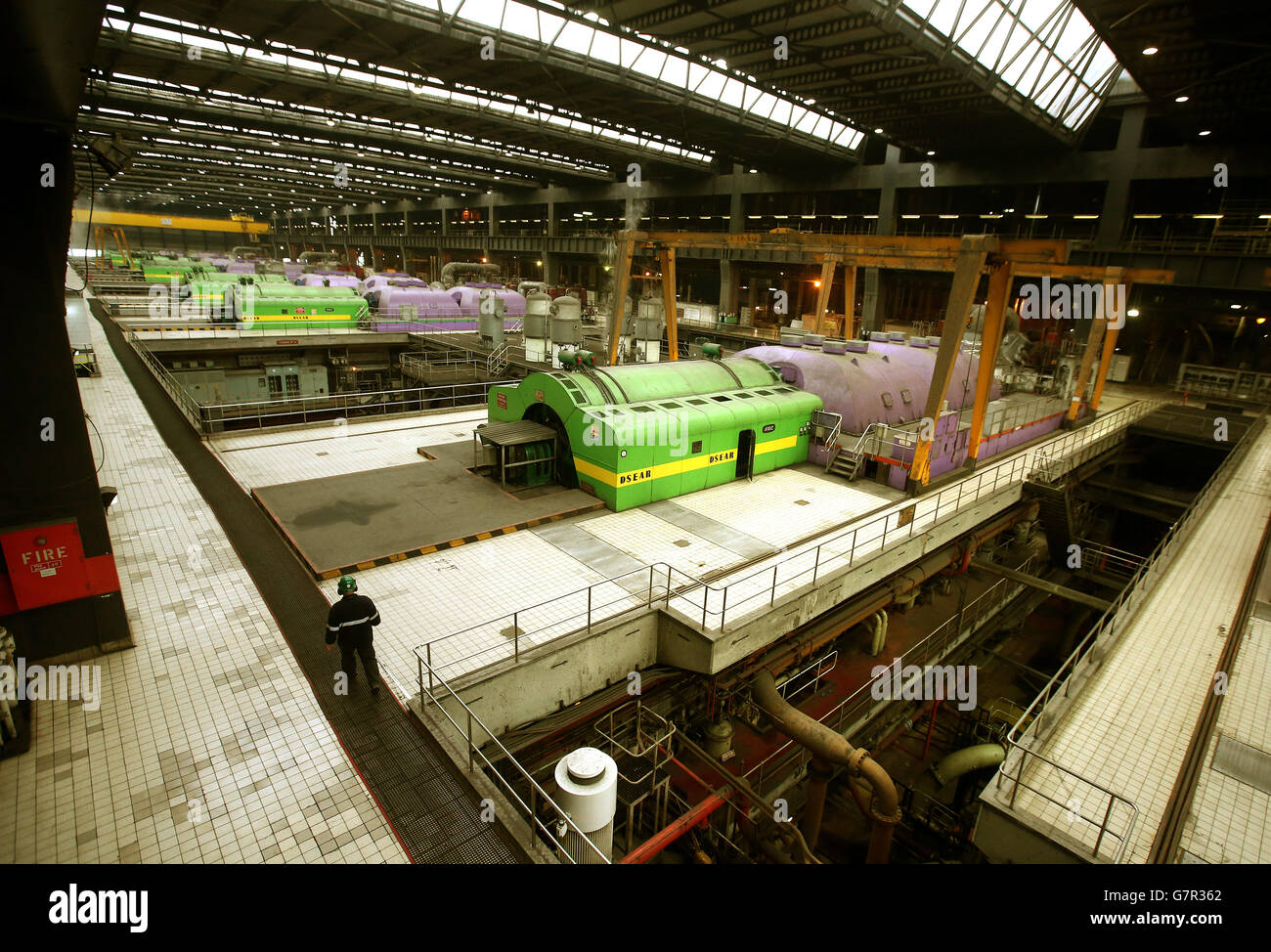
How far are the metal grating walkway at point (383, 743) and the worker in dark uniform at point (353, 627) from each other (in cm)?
31

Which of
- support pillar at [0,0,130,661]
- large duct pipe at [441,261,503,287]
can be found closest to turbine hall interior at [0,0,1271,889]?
support pillar at [0,0,130,661]

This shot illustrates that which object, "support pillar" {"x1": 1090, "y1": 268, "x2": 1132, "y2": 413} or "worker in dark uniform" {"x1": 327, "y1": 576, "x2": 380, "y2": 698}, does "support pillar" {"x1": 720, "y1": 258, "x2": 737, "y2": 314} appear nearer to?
"support pillar" {"x1": 1090, "y1": 268, "x2": 1132, "y2": 413}

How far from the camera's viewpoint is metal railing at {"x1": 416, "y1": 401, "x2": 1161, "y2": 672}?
7.45 metres

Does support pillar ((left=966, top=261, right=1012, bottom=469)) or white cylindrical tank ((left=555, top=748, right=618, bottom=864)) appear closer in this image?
white cylindrical tank ((left=555, top=748, right=618, bottom=864))

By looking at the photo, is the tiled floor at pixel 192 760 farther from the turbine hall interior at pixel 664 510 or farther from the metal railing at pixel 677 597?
the metal railing at pixel 677 597

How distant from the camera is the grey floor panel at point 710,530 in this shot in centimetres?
1029

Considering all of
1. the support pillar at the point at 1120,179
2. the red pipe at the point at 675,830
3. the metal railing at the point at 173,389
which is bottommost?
the red pipe at the point at 675,830

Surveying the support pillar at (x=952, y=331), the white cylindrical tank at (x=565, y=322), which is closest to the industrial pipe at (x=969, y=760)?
the support pillar at (x=952, y=331)

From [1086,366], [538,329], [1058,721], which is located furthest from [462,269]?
[1058,721]

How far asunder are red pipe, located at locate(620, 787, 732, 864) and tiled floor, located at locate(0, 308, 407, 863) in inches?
99.6

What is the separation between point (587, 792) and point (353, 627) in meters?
2.79

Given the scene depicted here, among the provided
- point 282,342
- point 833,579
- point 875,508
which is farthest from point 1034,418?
point 282,342

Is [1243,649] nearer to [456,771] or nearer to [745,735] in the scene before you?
[745,735]
